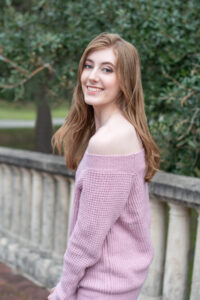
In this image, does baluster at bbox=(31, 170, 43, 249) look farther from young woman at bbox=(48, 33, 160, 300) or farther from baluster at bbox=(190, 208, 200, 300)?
young woman at bbox=(48, 33, 160, 300)

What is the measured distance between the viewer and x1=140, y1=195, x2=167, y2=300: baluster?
9.29ft

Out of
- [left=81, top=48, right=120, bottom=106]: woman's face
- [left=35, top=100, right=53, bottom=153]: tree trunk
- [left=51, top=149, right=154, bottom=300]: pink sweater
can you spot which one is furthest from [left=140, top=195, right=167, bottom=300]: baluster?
[left=35, top=100, right=53, bottom=153]: tree trunk

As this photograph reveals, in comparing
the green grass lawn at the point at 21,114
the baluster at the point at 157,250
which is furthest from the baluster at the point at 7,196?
the green grass lawn at the point at 21,114

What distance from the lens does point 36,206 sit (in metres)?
3.65

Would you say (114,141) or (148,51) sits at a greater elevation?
(148,51)

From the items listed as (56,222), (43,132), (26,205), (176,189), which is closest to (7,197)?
(26,205)

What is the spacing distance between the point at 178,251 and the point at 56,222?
3.85 feet

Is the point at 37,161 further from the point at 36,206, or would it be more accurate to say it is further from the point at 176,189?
the point at 176,189

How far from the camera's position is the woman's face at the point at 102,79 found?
168 centimetres

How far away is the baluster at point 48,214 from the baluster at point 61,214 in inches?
2.6

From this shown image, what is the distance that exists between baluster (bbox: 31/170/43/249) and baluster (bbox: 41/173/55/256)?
8 cm

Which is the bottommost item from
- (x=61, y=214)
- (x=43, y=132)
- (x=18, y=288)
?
(x=43, y=132)

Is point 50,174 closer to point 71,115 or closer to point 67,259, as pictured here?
point 71,115

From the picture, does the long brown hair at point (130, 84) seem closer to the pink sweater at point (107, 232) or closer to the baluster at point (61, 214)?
the pink sweater at point (107, 232)
